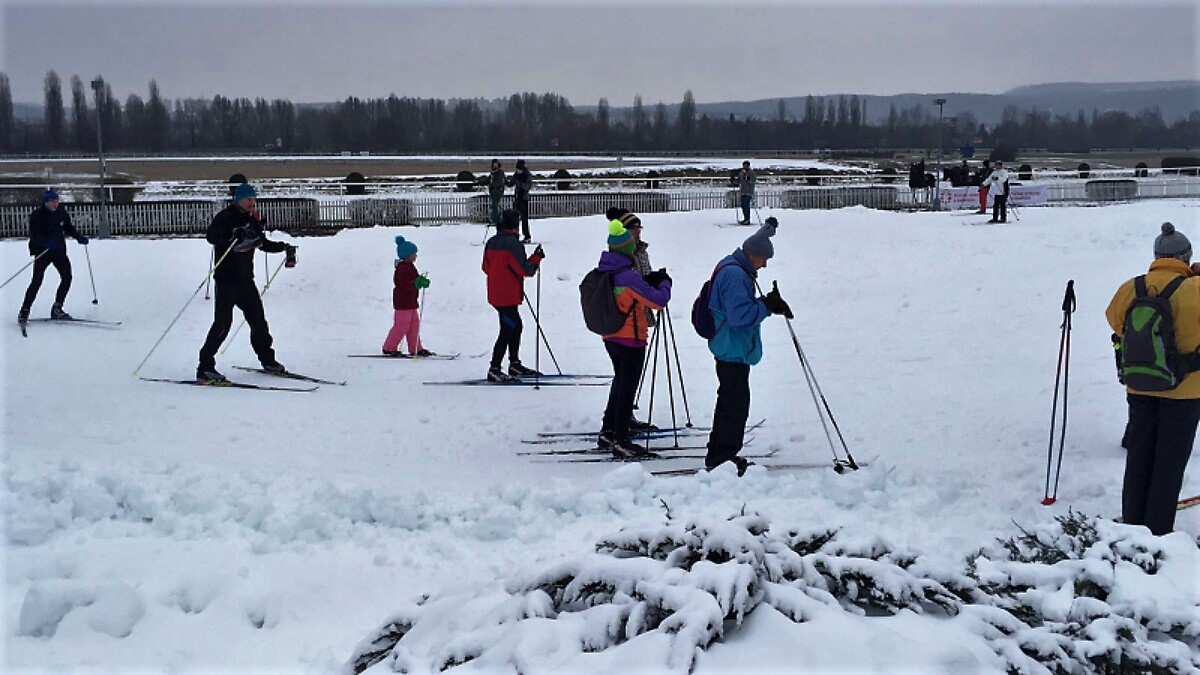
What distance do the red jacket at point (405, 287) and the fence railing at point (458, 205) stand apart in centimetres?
1553

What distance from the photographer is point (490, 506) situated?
6.63 meters

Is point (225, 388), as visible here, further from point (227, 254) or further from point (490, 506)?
point (490, 506)

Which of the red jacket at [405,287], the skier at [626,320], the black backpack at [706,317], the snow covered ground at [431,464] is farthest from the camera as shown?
the red jacket at [405,287]

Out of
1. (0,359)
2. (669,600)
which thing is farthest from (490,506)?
(0,359)

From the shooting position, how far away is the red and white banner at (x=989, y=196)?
33781 millimetres

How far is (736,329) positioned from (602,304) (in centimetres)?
129

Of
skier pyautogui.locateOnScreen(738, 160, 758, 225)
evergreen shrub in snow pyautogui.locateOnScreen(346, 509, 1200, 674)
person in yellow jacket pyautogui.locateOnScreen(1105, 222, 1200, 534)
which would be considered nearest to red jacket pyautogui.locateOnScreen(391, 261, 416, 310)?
person in yellow jacket pyautogui.locateOnScreen(1105, 222, 1200, 534)

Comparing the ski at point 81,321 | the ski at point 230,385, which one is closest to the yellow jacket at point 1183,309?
the ski at point 230,385

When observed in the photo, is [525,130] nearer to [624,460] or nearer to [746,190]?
[746,190]

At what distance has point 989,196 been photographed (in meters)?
33.4

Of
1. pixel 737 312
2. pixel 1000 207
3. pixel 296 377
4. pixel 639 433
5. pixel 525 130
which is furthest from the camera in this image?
pixel 525 130

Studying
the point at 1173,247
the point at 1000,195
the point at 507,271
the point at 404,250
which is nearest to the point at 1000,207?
the point at 1000,195

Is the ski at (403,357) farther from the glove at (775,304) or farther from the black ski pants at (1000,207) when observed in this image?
the black ski pants at (1000,207)

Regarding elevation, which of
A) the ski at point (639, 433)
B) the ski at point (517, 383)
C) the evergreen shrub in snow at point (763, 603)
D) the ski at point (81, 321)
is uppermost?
the evergreen shrub in snow at point (763, 603)
